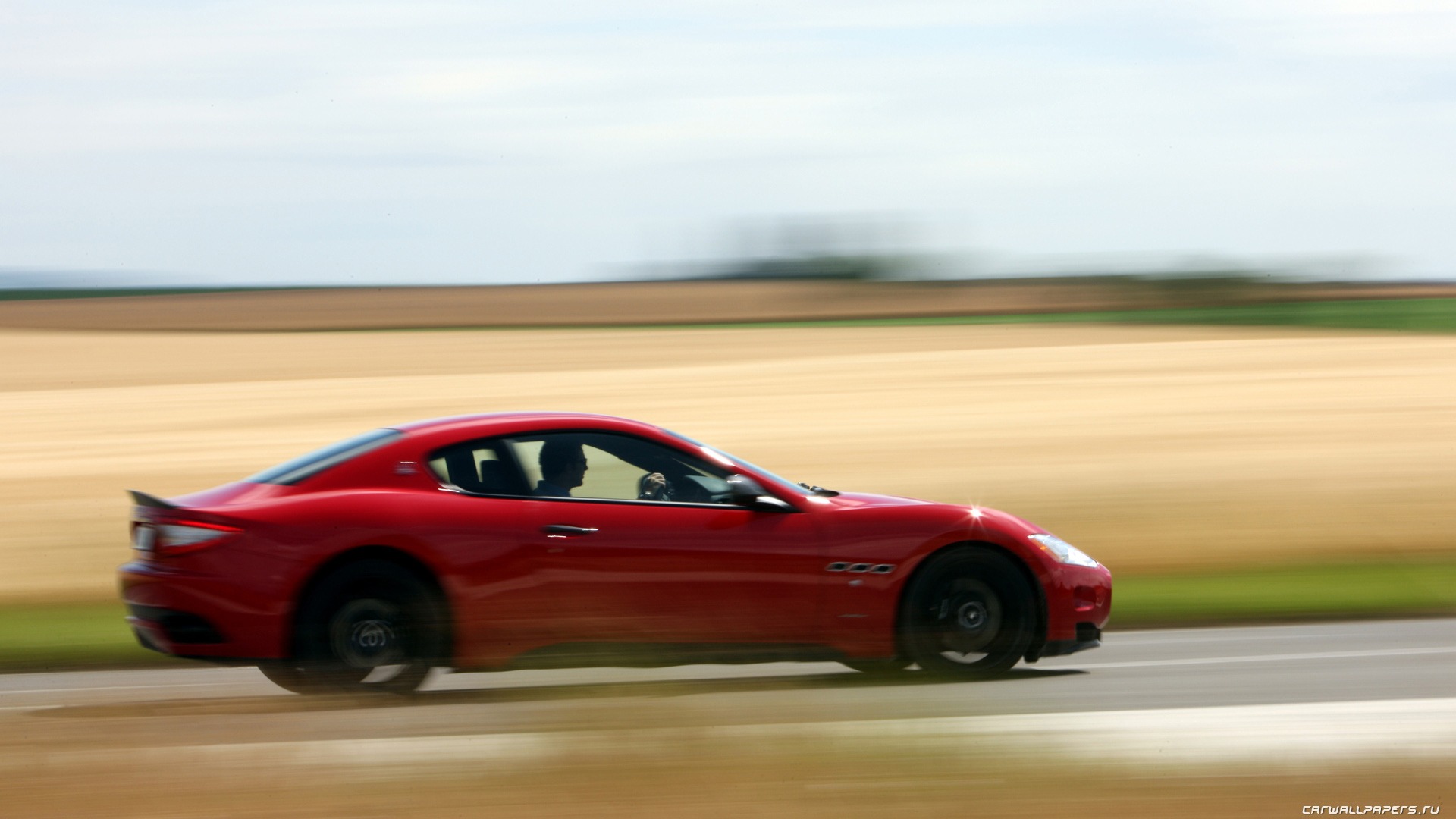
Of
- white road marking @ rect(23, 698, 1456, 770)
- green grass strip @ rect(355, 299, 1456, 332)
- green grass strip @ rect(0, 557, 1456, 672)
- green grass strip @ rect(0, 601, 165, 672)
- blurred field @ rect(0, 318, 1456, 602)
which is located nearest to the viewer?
white road marking @ rect(23, 698, 1456, 770)

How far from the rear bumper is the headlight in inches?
127

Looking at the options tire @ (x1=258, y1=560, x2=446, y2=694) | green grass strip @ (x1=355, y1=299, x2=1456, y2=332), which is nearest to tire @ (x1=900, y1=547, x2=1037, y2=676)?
tire @ (x1=258, y1=560, x2=446, y2=694)

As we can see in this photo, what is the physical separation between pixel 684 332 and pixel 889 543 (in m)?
39.3

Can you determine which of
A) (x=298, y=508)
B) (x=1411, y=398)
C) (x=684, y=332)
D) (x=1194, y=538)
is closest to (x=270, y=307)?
(x=684, y=332)

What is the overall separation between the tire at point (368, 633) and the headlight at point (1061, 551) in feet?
8.60

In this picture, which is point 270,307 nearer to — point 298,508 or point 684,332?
point 684,332

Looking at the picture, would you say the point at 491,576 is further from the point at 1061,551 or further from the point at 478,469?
the point at 1061,551

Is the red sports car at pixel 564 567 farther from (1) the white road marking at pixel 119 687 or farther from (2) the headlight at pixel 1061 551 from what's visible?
(1) the white road marking at pixel 119 687

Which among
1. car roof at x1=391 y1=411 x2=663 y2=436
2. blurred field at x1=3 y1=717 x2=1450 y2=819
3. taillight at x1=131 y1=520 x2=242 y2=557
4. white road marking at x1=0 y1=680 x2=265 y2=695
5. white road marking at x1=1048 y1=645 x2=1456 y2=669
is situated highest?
car roof at x1=391 y1=411 x2=663 y2=436

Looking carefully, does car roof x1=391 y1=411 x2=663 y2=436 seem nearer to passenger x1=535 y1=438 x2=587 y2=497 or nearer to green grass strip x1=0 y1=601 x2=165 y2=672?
passenger x1=535 y1=438 x2=587 y2=497

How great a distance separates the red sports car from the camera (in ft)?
20.1

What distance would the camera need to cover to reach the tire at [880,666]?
6762 millimetres

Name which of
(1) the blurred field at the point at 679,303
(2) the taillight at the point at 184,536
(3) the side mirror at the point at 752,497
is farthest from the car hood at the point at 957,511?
(1) the blurred field at the point at 679,303

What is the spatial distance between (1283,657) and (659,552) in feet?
10.3
